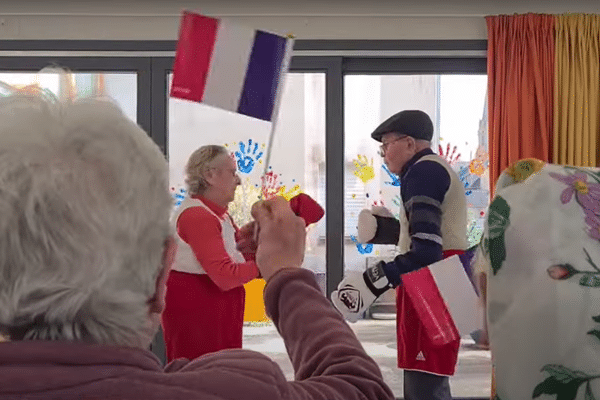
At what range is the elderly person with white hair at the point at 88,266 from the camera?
2.05 feet

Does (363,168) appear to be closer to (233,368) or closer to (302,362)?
(302,362)

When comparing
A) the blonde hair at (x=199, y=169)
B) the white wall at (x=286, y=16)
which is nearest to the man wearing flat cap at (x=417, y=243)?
the blonde hair at (x=199, y=169)

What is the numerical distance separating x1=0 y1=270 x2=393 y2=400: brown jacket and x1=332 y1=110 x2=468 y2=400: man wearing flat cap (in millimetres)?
1645

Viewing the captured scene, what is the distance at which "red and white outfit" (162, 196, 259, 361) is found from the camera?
91.2 inches

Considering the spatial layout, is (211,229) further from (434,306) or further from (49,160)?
(49,160)

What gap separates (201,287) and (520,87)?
237cm

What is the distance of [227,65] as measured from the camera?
225 cm

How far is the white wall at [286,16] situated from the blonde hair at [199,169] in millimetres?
1731

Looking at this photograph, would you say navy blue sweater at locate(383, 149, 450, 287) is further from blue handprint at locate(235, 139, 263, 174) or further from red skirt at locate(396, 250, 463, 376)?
blue handprint at locate(235, 139, 263, 174)

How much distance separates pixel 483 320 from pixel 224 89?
→ 167 centimetres

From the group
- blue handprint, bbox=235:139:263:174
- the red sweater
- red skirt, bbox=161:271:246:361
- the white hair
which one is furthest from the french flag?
blue handprint, bbox=235:139:263:174

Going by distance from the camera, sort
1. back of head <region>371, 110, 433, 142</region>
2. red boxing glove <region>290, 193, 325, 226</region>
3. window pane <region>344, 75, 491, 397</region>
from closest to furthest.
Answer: red boxing glove <region>290, 193, 325, 226</region> < back of head <region>371, 110, 433, 142</region> < window pane <region>344, 75, 491, 397</region>

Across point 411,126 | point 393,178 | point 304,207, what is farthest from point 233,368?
point 393,178

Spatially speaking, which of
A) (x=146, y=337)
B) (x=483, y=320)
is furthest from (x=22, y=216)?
(x=483, y=320)
